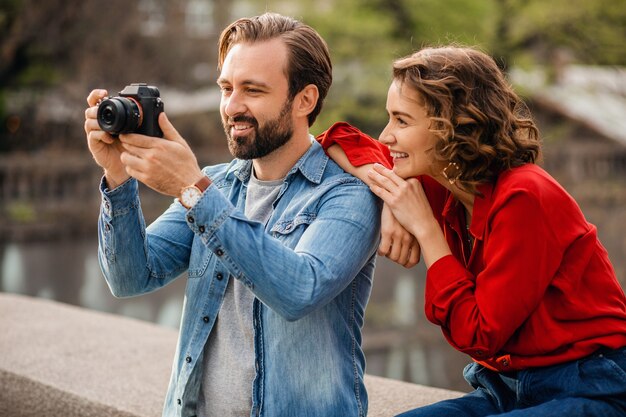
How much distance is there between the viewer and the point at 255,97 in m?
2.38

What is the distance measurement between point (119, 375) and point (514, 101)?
202 centimetres

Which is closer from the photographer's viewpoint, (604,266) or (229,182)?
(604,266)

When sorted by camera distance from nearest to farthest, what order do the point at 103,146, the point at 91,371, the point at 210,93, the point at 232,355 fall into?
the point at 103,146
the point at 232,355
the point at 91,371
the point at 210,93

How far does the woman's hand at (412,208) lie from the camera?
7.46 ft

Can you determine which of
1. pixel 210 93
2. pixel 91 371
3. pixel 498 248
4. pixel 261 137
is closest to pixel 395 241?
pixel 498 248

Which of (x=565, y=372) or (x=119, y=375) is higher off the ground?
(x=565, y=372)

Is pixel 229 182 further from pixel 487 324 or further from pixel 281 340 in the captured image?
pixel 487 324

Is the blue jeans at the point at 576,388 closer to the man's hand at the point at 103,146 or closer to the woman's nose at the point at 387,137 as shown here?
the woman's nose at the point at 387,137

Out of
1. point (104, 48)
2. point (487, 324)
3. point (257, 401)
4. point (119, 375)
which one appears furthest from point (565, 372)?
point (104, 48)

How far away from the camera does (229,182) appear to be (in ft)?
8.71

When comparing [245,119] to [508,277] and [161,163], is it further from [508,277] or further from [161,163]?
[508,277]

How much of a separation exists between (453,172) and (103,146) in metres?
0.91

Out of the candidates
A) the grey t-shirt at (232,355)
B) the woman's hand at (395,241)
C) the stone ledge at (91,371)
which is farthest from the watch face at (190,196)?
the stone ledge at (91,371)

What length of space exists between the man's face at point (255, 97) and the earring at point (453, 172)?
47 cm
